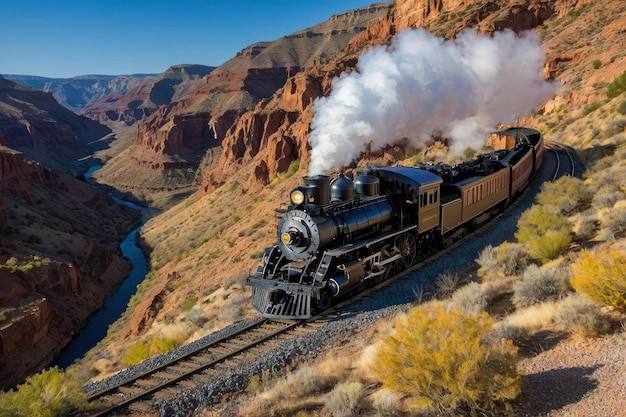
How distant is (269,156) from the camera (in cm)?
5575

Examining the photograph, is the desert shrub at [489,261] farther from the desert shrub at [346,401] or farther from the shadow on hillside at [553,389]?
the desert shrub at [346,401]

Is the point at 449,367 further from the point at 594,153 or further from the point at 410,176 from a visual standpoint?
the point at 594,153

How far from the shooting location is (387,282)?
1452 centimetres

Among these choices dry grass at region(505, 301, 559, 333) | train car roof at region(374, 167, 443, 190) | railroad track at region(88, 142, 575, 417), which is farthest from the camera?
train car roof at region(374, 167, 443, 190)

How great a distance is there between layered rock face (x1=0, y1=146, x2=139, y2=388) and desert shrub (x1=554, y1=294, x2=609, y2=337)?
103 ft

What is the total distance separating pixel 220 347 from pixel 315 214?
4342mm

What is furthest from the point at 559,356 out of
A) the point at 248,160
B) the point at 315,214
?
the point at 248,160

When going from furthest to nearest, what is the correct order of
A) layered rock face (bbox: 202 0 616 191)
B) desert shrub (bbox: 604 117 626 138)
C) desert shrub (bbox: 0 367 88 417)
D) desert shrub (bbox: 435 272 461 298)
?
layered rock face (bbox: 202 0 616 191) → desert shrub (bbox: 604 117 626 138) → desert shrub (bbox: 435 272 461 298) → desert shrub (bbox: 0 367 88 417)

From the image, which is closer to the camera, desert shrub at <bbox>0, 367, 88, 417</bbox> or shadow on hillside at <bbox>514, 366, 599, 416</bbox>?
shadow on hillside at <bbox>514, 366, 599, 416</bbox>

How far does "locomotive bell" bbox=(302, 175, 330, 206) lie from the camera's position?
1320cm

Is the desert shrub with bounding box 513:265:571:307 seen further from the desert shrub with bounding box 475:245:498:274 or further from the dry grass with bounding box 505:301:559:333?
the desert shrub with bounding box 475:245:498:274

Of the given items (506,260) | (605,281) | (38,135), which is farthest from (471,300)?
(38,135)

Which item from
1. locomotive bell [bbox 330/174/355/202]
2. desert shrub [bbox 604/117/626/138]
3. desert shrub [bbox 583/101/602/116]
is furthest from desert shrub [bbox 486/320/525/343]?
desert shrub [bbox 583/101/602/116]

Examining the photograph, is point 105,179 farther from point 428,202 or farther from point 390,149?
point 428,202
